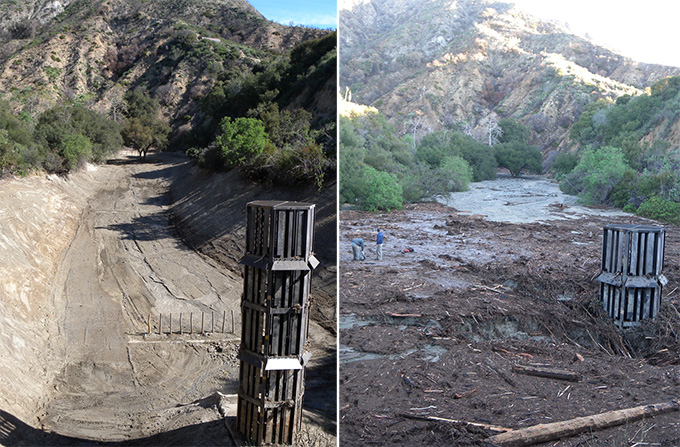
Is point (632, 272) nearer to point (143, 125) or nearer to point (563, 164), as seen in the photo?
point (563, 164)

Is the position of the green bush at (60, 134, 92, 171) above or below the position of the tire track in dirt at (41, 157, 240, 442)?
above

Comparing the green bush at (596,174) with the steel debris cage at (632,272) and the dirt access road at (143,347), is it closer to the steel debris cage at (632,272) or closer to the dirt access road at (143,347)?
the steel debris cage at (632,272)

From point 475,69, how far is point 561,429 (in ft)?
28.1

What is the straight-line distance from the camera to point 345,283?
8672 mm

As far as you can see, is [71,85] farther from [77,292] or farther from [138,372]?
[138,372]

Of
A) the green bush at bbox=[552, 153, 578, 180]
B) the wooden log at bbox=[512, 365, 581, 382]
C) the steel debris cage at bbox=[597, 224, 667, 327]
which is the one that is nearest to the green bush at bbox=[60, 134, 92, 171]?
the green bush at bbox=[552, 153, 578, 180]

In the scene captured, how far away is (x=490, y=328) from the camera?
7266mm

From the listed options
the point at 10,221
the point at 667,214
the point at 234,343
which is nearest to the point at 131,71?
the point at 10,221

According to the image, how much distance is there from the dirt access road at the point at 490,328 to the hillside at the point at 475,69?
148 centimetres

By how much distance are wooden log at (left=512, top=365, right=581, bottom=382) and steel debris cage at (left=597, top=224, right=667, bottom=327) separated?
6.54 ft

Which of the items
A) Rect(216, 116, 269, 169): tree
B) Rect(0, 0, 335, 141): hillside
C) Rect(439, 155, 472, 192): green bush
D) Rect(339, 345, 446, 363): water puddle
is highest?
Rect(0, 0, 335, 141): hillside

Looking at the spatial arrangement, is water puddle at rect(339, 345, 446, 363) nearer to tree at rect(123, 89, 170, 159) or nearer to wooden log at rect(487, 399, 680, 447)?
wooden log at rect(487, 399, 680, 447)

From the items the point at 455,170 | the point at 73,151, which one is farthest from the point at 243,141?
the point at 455,170

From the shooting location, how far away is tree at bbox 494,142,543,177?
1084 centimetres
